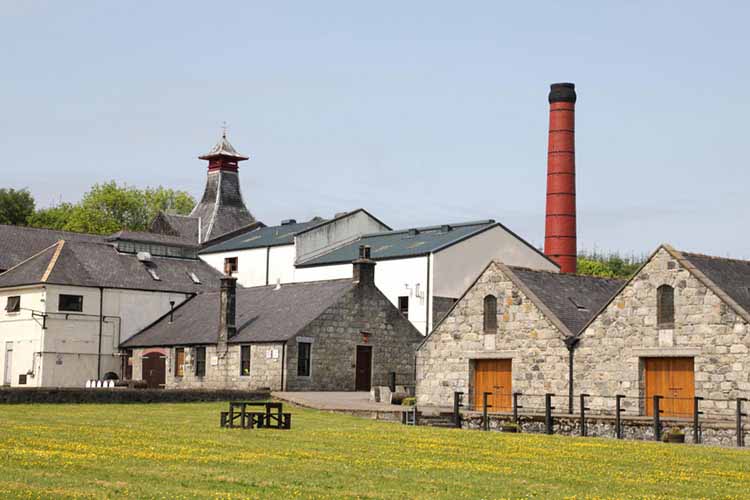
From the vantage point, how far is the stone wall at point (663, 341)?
115 feet

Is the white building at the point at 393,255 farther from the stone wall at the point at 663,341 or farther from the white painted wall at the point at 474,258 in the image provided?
the stone wall at the point at 663,341

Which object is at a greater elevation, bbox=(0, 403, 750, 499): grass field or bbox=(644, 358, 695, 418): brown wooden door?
bbox=(644, 358, 695, 418): brown wooden door

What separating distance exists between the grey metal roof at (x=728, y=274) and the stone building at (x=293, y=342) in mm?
19653

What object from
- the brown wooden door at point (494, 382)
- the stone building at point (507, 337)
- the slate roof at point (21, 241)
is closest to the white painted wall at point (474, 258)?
the stone building at point (507, 337)

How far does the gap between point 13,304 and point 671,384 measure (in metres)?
35.4

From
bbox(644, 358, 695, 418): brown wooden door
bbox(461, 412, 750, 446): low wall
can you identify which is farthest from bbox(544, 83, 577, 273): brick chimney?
bbox(461, 412, 750, 446): low wall

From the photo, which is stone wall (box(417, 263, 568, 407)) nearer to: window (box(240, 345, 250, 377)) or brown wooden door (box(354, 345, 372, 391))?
brown wooden door (box(354, 345, 372, 391))

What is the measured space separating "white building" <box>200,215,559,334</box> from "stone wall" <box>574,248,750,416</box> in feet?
78.2

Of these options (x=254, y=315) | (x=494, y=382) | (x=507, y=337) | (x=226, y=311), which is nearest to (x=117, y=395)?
(x=226, y=311)

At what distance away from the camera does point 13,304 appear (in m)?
59.9

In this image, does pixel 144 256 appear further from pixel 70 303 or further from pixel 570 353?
pixel 570 353

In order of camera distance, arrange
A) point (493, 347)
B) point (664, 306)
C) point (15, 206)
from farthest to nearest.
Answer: point (15, 206)
point (493, 347)
point (664, 306)

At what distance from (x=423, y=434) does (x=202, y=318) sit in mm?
30758

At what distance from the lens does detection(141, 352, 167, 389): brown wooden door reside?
58456mm
